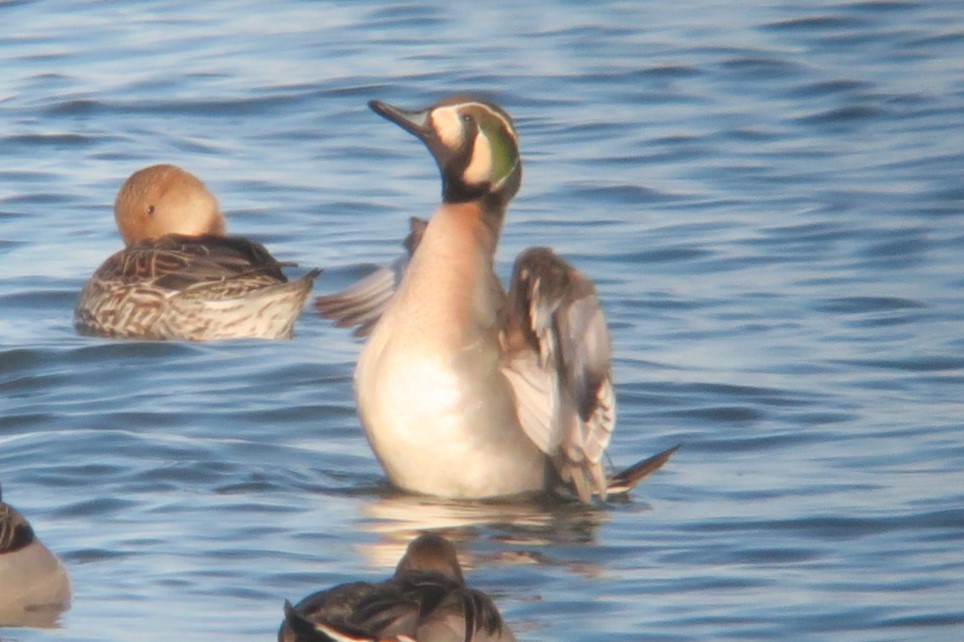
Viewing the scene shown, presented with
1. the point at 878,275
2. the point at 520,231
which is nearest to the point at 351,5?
the point at 520,231

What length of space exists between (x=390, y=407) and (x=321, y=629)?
109 inches

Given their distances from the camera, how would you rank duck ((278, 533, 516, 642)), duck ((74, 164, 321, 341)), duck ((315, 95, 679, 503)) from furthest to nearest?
duck ((74, 164, 321, 341)) < duck ((315, 95, 679, 503)) < duck ((278, 533, 516, 642))

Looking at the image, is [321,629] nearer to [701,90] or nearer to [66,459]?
[66,459]

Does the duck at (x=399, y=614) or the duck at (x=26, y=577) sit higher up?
the duck at (x=399, y=614)

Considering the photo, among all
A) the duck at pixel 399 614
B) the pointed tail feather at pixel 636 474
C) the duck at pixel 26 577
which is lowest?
the pointed tail feather at pixel 636 474

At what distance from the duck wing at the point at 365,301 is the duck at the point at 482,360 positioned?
1063 mm

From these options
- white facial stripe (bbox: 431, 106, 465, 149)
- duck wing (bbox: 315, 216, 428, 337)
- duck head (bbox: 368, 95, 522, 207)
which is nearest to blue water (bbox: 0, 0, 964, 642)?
duck wing (bbox: 315, 216, 428, 337)

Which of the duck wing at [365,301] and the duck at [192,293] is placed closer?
the duck wing at [365,301]

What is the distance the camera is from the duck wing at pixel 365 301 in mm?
9352

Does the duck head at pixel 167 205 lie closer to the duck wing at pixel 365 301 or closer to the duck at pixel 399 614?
the duck wing at pixel 365 301

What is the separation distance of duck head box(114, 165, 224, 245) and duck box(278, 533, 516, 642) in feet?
22.5

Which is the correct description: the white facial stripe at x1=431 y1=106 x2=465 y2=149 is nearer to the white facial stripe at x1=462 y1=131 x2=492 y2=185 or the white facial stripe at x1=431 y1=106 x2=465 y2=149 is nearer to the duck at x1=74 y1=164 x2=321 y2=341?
the white facial stripe at x1=462 y1=131 x2=492 y2=185

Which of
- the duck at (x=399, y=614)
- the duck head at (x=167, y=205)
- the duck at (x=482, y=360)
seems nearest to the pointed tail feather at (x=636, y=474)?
the duck at (x=482, y=360)

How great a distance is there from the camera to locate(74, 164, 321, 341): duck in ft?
37.6
